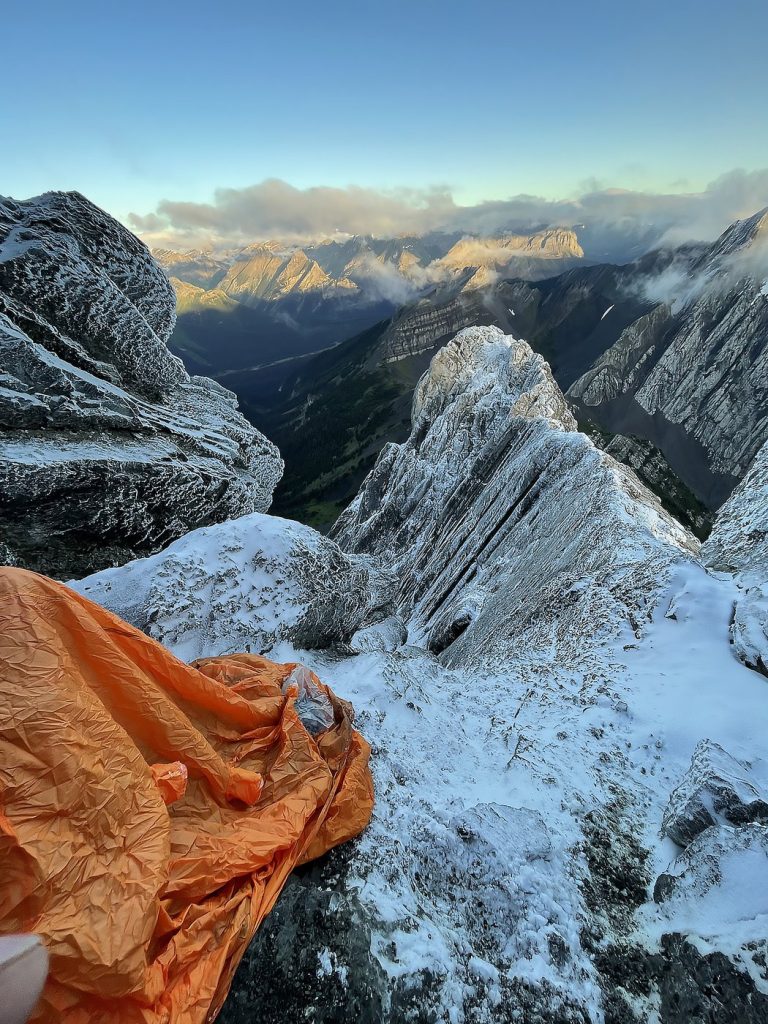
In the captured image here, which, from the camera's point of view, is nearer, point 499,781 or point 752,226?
point 499,781

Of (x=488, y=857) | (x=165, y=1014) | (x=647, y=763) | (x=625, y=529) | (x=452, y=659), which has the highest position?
(x=625, y=529)


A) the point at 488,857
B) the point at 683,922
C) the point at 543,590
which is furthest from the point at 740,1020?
the point at 543,590

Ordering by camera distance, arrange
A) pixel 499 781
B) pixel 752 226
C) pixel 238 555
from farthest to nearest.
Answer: pixel 752 226 < pixel 238 555 < pixel 499 781

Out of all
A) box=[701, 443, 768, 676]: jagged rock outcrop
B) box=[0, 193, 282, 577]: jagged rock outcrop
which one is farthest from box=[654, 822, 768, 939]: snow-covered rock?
box=[0, 193, 282, 577]: jagged rock outcrop

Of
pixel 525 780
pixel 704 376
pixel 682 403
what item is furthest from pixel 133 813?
pixel 704 376

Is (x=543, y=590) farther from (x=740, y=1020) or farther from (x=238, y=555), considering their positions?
(x=740, y=1020)

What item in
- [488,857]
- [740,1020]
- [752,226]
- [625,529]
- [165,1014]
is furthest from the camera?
[752,226]

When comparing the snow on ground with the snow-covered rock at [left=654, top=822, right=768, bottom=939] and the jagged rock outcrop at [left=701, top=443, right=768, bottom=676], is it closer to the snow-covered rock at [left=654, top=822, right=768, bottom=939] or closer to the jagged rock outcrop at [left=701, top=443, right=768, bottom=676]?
the snow-covered rock at [left=654, top=822, right=768, bottom=939]

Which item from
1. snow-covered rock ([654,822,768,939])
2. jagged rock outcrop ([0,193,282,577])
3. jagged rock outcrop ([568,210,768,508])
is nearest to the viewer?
snow-covered rock ([654,822,768,939])
